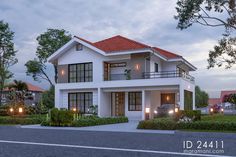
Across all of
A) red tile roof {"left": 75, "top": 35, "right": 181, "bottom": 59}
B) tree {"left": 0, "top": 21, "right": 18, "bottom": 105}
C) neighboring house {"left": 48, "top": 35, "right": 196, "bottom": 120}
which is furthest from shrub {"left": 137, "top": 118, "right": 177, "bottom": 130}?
tree {"left": 0, "top": 21, "right": 18, "bottom": 105}

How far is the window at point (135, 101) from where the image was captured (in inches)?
1277

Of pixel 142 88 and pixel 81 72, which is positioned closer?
pixel 142 88

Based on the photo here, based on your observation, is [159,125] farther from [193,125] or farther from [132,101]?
[132,101]

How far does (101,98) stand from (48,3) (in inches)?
517

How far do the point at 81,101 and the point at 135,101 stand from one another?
5205mm

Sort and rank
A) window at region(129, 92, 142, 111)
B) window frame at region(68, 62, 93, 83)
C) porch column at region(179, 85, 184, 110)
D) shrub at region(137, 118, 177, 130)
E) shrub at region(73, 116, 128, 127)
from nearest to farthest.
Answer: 1. shrub at region(137, 118, 177, 130)
2. shrub at region(73, 116, 128, 127)
3. porch column at region(179, 85, 184, 110)
4. window at region(129, 92, 142, 111)
5. window frame at region(68, 62, 93, 83)

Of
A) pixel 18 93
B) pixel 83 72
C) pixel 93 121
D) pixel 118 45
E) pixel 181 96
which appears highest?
pixel 118 45

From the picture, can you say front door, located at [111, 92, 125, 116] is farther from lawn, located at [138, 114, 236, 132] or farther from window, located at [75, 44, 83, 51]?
lawn, located at [138, 114, 236, 132]

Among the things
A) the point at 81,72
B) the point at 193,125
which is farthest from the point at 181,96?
the point at 193,125

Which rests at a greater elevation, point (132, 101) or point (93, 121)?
point (132, 101)

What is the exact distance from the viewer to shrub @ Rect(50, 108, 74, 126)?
72.6ft

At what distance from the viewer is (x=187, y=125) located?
17.9m

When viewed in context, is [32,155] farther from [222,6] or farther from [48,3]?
[222,6]

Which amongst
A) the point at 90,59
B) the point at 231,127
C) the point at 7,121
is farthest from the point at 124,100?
the point at 231,127
